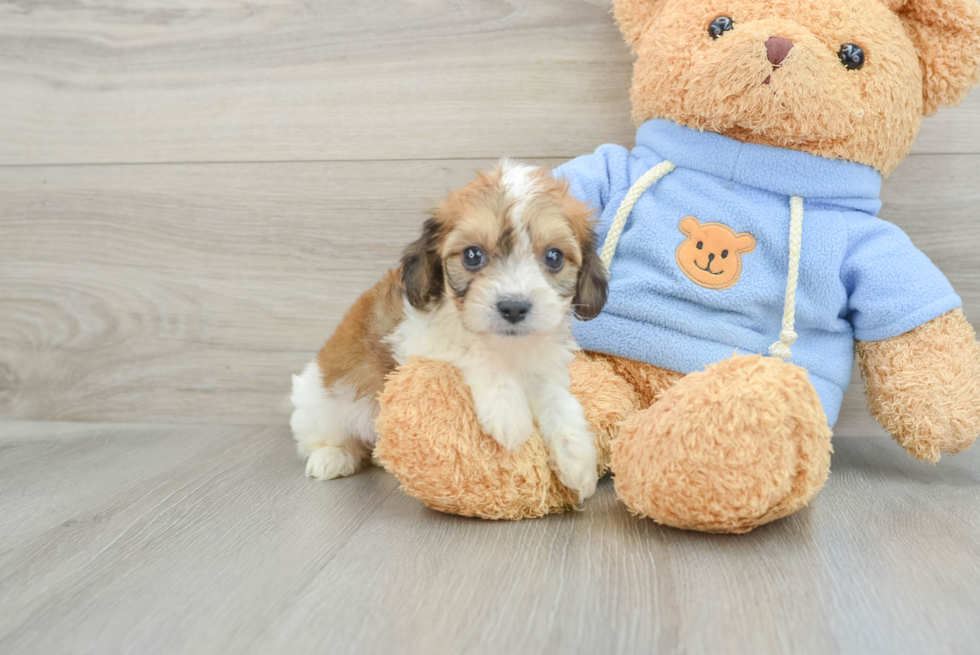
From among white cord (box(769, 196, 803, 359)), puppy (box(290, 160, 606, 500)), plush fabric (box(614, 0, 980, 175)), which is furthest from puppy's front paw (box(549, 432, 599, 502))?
plush fabric (box(614, 0, 980, 175))

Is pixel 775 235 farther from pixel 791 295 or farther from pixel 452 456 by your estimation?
pixel 452 456

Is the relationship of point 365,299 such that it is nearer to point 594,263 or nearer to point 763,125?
point 594,263

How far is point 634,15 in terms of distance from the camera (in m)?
1.67

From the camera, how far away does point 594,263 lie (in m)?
1.35

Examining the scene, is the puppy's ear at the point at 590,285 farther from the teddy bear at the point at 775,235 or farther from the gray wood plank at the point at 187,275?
the gray wood plank at the point at 187,275

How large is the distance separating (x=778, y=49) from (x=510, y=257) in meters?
0.67

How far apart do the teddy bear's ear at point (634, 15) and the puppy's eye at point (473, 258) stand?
2.56 ft

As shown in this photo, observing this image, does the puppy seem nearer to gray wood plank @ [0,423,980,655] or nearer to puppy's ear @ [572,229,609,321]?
puppy's ear @ [572,229,609,321]

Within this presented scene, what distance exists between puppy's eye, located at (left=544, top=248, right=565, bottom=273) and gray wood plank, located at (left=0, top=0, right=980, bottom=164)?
2.43ft

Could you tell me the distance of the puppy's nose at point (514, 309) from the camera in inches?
45.5

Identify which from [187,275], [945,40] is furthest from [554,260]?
[187,275]

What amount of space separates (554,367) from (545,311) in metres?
0.25

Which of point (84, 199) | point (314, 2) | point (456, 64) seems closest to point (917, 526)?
point (456, 64)

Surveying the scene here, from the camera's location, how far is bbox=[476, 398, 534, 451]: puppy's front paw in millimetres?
1258
